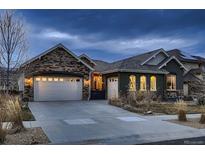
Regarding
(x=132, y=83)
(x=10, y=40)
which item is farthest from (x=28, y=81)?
(x=10, y=40)

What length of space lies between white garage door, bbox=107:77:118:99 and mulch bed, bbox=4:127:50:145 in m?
10.3

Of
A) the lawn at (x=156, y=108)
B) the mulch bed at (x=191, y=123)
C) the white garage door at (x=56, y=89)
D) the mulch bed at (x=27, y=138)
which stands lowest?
the mulch bed at (x=191, y=123)

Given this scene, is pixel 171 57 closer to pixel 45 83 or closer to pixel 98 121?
pixel 45 83

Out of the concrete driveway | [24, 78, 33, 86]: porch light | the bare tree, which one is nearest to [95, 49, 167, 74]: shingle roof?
[24, 78, 33, 86]: porch light

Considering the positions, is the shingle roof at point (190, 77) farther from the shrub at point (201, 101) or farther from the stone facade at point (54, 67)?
the stone facade at point (54, 67)

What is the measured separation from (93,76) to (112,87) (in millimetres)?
2546

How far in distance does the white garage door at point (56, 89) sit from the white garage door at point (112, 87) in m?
2.46

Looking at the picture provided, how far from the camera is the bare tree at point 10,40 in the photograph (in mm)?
9031

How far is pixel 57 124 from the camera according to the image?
8969 mm

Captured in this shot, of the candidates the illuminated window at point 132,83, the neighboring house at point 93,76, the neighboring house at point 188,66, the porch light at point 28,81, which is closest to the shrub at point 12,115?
the neighboring house at point 93,76

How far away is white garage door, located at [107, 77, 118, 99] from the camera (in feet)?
58.7

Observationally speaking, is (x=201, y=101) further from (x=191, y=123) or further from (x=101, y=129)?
(x=101, y=129)
